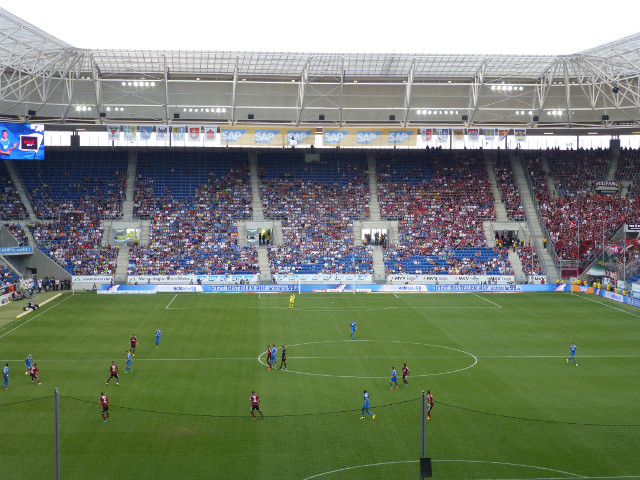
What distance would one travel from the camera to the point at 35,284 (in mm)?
55500

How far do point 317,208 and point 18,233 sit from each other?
28.0m

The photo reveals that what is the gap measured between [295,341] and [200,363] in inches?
268

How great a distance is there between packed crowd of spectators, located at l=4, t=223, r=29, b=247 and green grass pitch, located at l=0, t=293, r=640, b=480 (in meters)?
14.7

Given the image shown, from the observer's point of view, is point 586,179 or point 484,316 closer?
point 484,316

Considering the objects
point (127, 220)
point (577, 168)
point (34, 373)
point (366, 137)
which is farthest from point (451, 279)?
point (34, 373)

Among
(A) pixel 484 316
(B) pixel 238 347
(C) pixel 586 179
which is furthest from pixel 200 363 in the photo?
(C) pixel 586 179

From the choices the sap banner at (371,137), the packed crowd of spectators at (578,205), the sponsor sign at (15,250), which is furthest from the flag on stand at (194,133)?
the packed crowd of spectators at (578,205)

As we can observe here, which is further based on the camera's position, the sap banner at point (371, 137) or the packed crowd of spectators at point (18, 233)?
the sap banner at point (371, 137)

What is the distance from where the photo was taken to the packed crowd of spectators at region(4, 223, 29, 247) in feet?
192

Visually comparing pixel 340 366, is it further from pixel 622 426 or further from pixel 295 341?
pixel 622 426

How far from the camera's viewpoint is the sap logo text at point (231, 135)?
61.2 meters

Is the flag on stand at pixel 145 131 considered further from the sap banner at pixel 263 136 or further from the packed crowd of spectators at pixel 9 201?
the packed crowd of spectators at pixel 9 201

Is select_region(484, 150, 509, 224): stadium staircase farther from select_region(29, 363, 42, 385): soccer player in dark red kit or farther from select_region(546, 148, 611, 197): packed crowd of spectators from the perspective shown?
select_region(29, 363, 42, 385): soccer player in dark red kit

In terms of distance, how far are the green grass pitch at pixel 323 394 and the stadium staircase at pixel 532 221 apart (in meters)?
14.7
